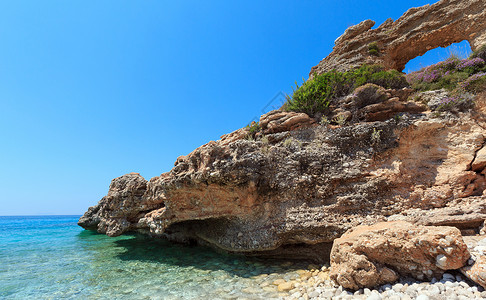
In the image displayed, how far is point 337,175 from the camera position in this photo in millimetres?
7012

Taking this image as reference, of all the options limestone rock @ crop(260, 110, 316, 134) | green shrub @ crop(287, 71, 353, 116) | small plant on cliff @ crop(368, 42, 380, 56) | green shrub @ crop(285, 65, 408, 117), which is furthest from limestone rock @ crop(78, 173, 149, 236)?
small plant on cliff @ crop(368, 42, 380, 56)

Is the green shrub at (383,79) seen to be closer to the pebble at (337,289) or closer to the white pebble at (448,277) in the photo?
the white pebble at (448,277)

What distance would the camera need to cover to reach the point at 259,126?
9.13m

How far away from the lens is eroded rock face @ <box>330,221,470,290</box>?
377 cm

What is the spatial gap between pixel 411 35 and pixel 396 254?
A: 40.1ft

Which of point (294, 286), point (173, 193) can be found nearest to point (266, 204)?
point (294, 286)

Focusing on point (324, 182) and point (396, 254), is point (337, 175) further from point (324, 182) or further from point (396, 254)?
point (396, 254)

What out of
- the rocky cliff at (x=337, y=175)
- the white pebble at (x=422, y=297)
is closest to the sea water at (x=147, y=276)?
the rocky cliff at (x=337, y=175)

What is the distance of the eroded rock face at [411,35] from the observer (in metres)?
9.43

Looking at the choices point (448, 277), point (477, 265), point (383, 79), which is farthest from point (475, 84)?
point (448, 277)

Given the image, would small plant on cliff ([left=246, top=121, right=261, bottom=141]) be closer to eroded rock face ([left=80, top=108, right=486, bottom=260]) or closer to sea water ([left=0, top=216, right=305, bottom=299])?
eroded rock face ([left=80, top=108, right=486, bottom=260])

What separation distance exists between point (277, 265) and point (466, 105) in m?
8.50

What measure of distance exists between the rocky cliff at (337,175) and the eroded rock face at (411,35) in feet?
0.26

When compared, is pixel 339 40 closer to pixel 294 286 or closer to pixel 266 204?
pixel 266 204
